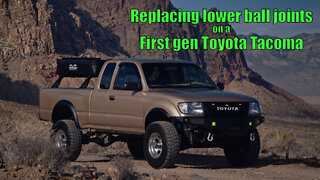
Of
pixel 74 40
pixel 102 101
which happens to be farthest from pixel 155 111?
pixel 74 40

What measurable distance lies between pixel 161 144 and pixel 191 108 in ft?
3.02

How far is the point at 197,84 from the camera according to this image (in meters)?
10.6

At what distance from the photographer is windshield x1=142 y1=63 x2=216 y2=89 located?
1024cm

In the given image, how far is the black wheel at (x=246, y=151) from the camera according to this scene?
→ 1012 cm

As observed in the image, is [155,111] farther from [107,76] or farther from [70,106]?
[70,106]

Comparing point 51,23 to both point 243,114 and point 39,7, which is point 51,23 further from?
point 243,114

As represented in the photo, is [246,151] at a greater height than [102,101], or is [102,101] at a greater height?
[102,101]

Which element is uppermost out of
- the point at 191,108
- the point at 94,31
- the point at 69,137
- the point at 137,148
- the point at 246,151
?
the point at 94,31

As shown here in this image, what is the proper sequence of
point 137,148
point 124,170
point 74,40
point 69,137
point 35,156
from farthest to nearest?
1. point 74,40
2. point 137,148
3. point 69,137
4. point 35,156
5. point 124,170

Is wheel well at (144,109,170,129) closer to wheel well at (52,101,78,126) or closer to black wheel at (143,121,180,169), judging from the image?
black wheel at (143,121,180,169)

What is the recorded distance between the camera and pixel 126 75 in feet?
34.6

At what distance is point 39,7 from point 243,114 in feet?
208

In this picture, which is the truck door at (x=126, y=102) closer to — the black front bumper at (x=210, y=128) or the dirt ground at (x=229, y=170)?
the dirt ground at (x=229, y=170)

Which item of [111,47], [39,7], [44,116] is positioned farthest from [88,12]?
[44,116]
